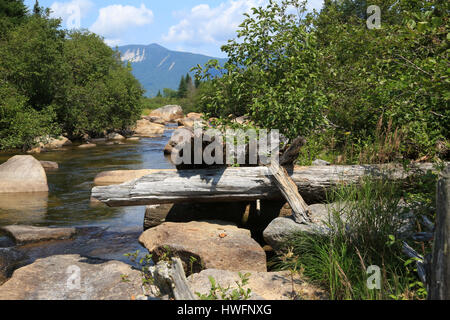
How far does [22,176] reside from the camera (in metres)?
11.4

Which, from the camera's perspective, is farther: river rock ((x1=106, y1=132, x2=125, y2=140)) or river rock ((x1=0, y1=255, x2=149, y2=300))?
river rock ((x1=106, y1=132, x2=125, y2=140))

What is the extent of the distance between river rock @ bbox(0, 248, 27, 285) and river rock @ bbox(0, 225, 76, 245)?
422mm

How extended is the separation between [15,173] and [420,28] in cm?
1182

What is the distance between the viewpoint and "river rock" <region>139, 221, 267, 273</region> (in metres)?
5.19

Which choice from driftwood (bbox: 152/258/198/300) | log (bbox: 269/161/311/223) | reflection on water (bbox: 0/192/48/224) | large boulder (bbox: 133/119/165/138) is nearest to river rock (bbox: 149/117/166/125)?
large boulder (bbox: 133/119/165/138)

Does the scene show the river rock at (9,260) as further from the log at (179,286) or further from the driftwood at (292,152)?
the driftwood at (292,152)

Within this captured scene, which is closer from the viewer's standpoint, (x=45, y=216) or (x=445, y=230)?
(x=445, y=230)

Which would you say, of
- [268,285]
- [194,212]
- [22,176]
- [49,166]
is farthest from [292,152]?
[49,166]

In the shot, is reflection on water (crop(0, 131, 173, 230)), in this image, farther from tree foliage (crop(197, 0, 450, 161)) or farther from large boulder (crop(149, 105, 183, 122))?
large boulder (crop(149, 105, 183, 122))

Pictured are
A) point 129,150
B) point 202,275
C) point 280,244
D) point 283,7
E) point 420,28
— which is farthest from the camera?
point 129,150

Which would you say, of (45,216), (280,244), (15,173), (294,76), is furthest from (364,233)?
(15,173)

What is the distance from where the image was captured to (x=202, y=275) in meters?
4.45

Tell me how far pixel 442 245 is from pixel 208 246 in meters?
3.45

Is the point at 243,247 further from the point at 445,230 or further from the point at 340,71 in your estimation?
the point at 340,71
